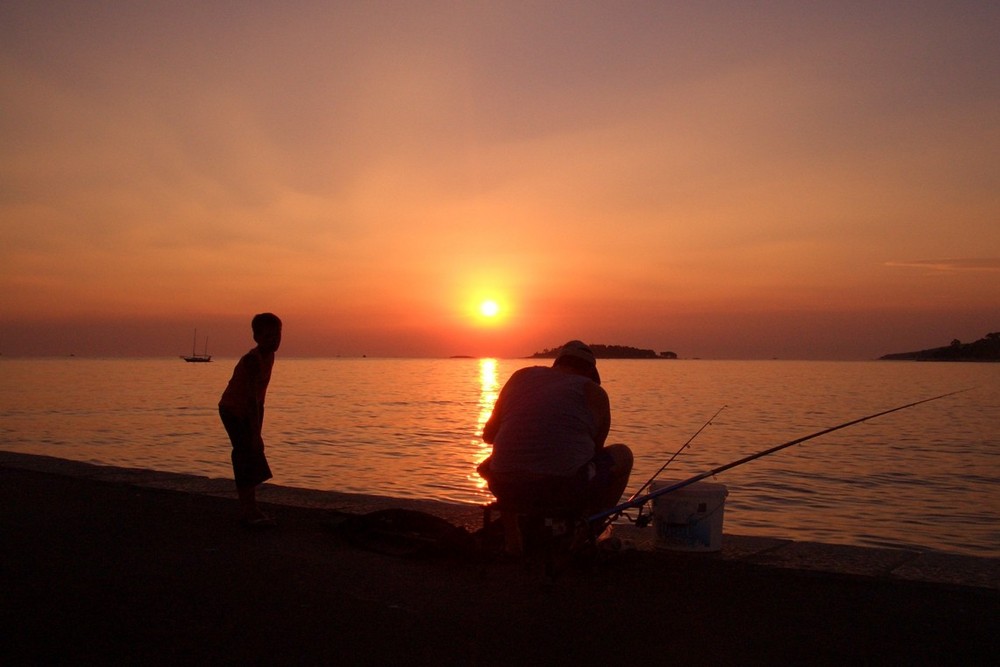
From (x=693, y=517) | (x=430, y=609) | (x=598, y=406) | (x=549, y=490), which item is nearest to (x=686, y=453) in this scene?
(x=693, y=517)

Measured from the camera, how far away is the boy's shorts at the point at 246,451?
6746 mm

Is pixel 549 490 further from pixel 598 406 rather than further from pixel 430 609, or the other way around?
pixel 430 609

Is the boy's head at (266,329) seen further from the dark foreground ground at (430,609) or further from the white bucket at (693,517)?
the white bucket at (693,517)

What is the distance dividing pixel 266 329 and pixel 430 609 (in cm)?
315

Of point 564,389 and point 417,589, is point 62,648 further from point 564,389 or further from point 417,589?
point 564,389

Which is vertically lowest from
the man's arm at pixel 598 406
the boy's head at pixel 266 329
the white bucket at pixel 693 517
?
the white bucket at pixel 693 517

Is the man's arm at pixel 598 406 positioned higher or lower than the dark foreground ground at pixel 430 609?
higher

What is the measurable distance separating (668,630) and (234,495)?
17.5ft

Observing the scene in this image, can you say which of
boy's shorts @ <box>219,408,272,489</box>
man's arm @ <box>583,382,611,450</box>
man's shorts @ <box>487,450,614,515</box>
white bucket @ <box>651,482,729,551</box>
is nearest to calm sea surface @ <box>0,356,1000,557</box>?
white bucket @ <box>651,482,729,551</box>

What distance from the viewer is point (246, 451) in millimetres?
6797

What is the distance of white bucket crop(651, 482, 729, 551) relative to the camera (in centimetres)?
584

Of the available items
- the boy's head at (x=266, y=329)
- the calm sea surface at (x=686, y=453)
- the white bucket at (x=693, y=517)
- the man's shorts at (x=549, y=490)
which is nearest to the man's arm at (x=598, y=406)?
the man's shorts at (x=549, y=490)

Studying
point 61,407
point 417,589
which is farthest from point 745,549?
point 61,407

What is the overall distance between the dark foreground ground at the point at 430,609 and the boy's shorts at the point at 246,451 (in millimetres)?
607
